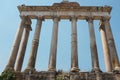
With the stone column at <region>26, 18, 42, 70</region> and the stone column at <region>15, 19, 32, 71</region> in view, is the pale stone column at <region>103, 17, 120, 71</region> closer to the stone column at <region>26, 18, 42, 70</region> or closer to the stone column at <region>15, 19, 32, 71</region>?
the stone column at <region>26, 18, 42, 70</region>

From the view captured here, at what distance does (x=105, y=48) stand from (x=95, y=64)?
4755 millimetres

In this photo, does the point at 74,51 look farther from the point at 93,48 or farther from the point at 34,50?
the point at 34,50

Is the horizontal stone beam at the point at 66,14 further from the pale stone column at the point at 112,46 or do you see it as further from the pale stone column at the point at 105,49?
→ the pale stone column at the point at 105,49

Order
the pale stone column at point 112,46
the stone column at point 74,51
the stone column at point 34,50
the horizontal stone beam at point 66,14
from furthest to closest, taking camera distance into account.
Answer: the horizontal stone beam at point 66,14, the stone column at point 34,50, the pale stone column at point 112,46, the stone column at point 74,51

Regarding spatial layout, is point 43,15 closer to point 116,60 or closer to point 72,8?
point 72,8

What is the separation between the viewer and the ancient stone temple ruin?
2402cm

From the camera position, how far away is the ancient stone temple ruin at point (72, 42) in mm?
24016

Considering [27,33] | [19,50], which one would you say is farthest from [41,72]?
[27,33]

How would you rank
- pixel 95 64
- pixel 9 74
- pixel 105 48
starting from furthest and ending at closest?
pixel 105 48
pixel 95 64
pixel 9 74

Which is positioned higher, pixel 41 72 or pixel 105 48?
pixel 105 48

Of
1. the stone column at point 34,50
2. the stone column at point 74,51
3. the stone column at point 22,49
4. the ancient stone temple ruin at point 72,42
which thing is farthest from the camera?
the stone column at point 22,49

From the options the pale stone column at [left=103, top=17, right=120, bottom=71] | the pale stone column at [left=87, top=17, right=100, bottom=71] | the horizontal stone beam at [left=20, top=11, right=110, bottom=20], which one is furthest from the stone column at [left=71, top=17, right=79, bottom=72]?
the pale stone column at [left=103, top=17, right=120, bottom=71]

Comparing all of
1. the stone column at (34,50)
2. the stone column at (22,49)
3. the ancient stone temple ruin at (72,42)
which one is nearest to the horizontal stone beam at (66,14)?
the ancient stone temple ruin at (72,42)

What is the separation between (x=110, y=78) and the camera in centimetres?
2380
